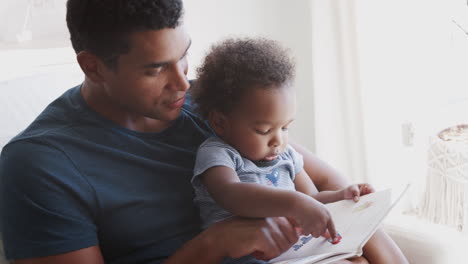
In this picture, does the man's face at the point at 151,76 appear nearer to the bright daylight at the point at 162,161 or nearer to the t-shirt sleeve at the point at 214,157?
the bright daylight at the point at 162,161

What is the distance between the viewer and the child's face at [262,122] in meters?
1.29

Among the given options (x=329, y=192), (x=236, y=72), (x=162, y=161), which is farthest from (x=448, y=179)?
(x=162, y=161)

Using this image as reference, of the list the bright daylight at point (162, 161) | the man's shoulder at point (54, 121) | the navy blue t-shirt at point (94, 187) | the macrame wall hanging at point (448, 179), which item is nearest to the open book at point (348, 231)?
the bright daylight at point (162, 161)

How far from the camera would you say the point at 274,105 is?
1287 millimetres

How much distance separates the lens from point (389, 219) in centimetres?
153

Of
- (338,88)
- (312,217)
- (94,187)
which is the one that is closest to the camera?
(312,217)

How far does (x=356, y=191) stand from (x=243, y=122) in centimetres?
31

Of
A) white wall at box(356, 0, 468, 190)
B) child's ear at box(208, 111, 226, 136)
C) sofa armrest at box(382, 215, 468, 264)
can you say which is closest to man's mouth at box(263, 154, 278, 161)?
child's ear at box(208, 111, 226, 136)

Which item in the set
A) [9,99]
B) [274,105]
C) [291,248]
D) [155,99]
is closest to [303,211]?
[291,248]

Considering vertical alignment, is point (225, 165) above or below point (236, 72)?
below

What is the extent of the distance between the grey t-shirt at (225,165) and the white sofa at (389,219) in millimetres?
337

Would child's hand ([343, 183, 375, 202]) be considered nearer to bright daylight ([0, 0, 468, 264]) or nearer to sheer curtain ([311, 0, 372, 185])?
bright daylight ([0, 0, 468, 264])

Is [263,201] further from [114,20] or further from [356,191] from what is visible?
[114,20]

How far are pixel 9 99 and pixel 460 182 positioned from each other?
1.43 meters
